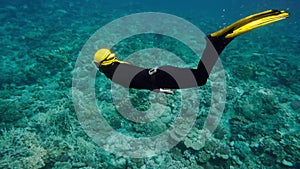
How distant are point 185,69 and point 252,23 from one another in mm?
1422

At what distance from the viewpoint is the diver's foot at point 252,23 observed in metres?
3.79

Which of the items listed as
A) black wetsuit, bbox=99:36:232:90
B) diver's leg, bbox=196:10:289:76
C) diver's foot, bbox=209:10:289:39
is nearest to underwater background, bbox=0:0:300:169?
black wetsuit, bbox=99:36:232:90

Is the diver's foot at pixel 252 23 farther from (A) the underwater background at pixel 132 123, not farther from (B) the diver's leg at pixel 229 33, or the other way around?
(A) the underwater background at pixel 132 123

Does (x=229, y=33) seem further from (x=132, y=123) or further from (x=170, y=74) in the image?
(x=132, y=123)

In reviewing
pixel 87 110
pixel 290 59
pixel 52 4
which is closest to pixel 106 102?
pixel 87 110

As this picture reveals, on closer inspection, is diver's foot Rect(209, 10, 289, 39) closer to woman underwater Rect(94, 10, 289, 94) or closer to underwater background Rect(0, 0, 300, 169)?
woman underwater Rect(94, 10, 289, 94)

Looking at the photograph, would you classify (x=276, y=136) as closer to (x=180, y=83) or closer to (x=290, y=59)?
(x=180, y=83)

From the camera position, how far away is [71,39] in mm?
17359

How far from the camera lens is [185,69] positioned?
438 cm

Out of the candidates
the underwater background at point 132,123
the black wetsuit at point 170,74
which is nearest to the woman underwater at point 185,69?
the black wetsuit at point 170,74

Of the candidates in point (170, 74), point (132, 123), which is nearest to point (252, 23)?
point (170, 74)

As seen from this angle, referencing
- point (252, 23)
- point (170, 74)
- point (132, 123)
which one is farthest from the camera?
point (132, 123)

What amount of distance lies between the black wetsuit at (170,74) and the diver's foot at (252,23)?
0.42 ft

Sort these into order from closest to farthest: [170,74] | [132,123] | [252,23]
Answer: [252,23], [170,74], [132,123]
